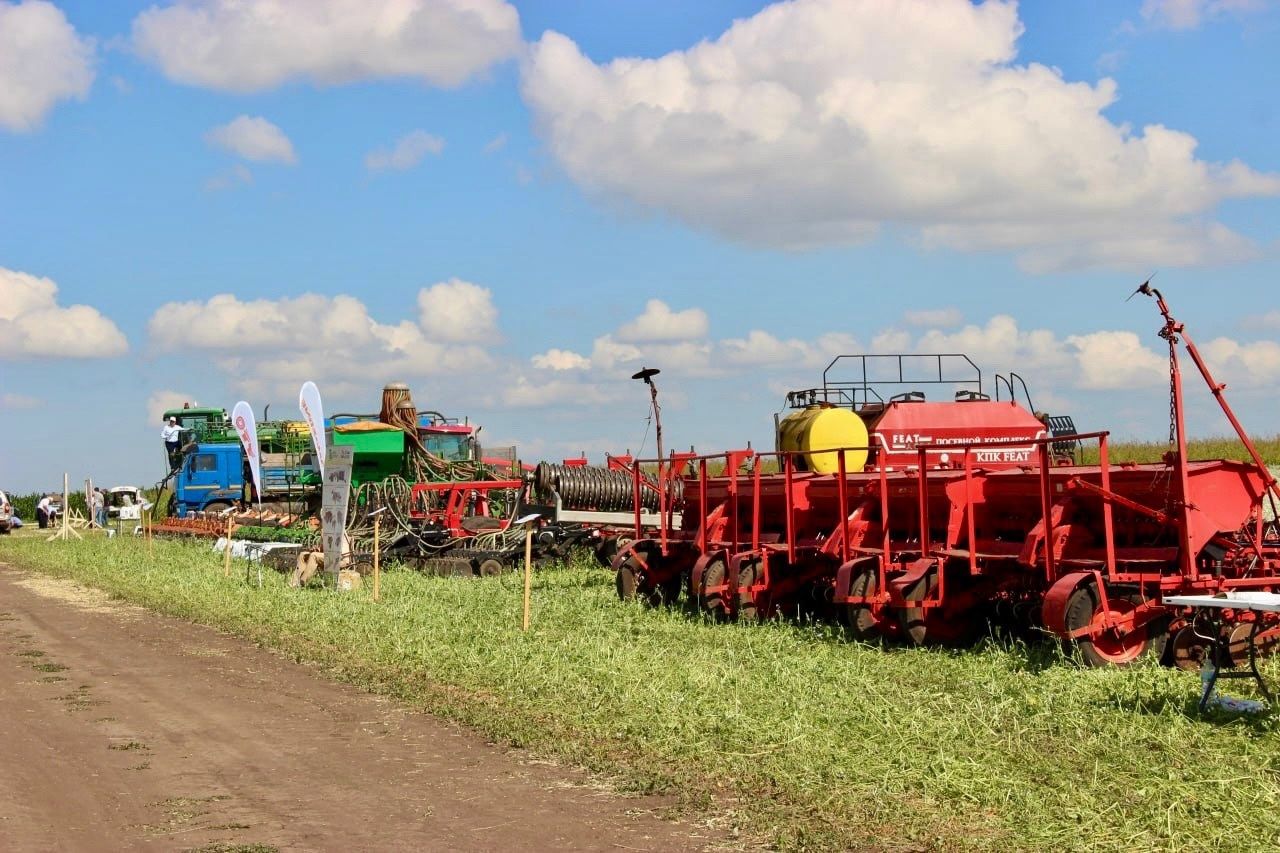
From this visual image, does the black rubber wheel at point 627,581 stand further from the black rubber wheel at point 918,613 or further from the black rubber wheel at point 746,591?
the black rubber wheel at point 918,613

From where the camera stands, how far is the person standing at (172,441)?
136 ft

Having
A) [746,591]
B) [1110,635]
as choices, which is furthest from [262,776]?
[746,591]

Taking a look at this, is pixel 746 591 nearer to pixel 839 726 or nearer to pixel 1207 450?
pixel 839 726

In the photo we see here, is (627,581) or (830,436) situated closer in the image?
(830,436)

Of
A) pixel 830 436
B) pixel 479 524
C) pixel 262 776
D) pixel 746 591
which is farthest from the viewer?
pixel 479 524

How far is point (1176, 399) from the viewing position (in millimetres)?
10812

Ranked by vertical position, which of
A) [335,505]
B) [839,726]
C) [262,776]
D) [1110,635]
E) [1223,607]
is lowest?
[262,776]

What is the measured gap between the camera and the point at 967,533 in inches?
538

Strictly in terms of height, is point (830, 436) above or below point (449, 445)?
below

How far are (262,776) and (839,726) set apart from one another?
143 inches

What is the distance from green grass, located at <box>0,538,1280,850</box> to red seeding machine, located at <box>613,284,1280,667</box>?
20.8 inches

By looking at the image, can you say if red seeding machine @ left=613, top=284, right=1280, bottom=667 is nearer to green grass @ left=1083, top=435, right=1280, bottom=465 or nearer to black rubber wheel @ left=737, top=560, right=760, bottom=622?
black rubber wheel @ left=737, top=560, right=760, bottom=622

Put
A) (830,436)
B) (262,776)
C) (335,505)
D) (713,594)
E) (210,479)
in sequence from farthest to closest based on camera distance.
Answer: (210,479)
(335,505)
(830,436)
(713,594)
(262,776)

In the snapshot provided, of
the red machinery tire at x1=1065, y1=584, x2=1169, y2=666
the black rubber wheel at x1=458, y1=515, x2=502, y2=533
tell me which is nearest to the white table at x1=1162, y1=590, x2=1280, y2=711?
the red machinery tire at x1=1065, y1=584, x2=1169, y2=666
